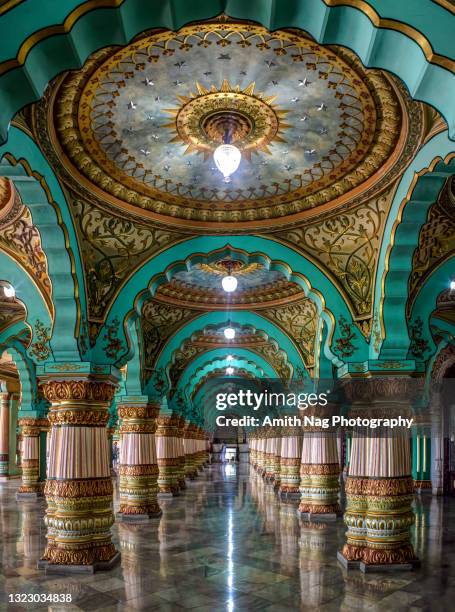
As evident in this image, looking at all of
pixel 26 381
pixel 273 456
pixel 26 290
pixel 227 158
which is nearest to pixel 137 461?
pixel 26 290

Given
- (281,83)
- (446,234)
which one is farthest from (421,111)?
(446,234)

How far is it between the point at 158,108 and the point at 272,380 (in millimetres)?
14493

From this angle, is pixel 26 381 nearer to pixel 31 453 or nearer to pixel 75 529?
pixel 31 453

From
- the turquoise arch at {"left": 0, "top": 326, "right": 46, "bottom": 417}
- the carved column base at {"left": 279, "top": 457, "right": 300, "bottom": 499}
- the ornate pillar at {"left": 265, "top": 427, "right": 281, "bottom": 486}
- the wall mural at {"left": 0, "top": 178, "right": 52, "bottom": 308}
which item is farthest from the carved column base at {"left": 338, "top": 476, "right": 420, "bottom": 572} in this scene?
the ornate pillar at {"left": 265, "top": 427, "right": 281, "bottom": 486}

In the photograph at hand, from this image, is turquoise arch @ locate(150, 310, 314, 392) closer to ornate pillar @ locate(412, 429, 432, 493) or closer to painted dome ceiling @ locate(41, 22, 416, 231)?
painted dome ceiling @ locate(41, 22, 416, 231)

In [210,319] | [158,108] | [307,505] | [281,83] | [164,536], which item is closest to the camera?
[281,83]

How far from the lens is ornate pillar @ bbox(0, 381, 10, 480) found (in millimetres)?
28038

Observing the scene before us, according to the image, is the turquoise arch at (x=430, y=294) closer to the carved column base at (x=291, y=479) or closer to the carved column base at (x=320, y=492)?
the carved column base at (x=320, y=492)

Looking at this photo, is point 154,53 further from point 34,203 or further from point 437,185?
point 437,185

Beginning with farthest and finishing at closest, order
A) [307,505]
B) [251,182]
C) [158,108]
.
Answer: [307,505] → [251,182] → [158,108]

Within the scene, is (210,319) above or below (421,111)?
below

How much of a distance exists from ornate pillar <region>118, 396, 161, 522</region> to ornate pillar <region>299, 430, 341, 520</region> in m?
3.82

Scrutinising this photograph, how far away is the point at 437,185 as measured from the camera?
7301mm

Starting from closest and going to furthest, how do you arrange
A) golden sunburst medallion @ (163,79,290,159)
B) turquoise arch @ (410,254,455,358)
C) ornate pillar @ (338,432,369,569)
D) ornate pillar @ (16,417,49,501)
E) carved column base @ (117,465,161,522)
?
1. golden sunburst medallion @ (163,79,290,159)
2. ornate pillar @ (338,432,369,569)
3. turquoise arch @ (410,254,455,358)
4. carved column base @ (117,465,161,522)
5. ornate pillar @ (16,417,49,501)
